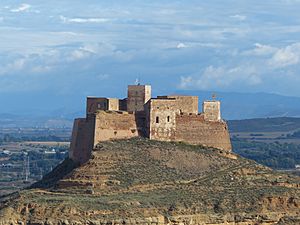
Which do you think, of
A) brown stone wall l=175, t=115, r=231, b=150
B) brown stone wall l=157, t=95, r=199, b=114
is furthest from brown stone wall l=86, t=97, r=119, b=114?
brown stone wall l=175, t=115, r=231, b=150

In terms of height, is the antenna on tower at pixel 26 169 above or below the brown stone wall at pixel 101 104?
above

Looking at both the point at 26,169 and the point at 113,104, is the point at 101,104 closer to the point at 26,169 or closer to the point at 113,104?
the point at 113,104

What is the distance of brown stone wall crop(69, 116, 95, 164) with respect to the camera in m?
80.8

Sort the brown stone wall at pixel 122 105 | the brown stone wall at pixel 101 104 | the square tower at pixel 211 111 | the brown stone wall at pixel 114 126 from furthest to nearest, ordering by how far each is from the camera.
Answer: the square tower at pixel 211 111 → the brown stone wall at pixel 122 105 → the brown stone wall at pixel 101 104 → the brown stone wall at pixel 114 126

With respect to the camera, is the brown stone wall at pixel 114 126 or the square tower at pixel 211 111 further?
the square tower at pixel 211 111

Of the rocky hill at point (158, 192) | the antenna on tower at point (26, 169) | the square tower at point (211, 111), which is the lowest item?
the rocky hill at point (158, 192)

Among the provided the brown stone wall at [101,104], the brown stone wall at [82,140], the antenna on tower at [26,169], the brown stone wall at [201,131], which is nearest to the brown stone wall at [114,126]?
the brown stone wall at [82,140]

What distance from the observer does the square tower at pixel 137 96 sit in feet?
278

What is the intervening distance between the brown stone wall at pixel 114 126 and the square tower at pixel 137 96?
3021 mm

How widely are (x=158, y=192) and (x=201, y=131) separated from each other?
33.9 ft

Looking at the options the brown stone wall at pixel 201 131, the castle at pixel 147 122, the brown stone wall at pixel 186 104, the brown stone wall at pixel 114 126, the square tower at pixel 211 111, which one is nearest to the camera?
the brown stone wall at pixel 114 126

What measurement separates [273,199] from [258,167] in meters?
6.24

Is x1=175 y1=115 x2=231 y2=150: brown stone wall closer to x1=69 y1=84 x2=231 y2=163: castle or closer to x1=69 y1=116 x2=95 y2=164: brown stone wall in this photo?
x1=69 y1=84 x2=231 y2=163: castle

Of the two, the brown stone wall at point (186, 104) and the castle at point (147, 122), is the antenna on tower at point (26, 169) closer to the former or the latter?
the castle at point (147, 122)
